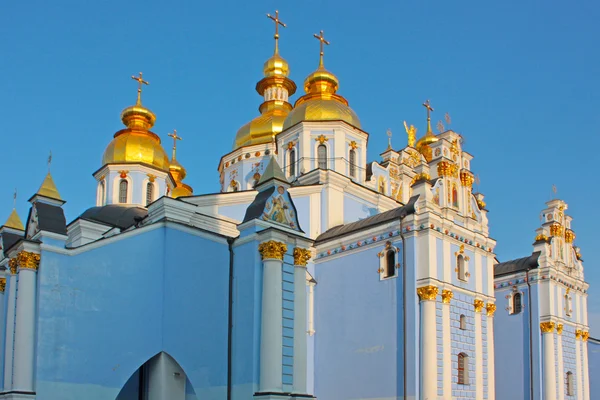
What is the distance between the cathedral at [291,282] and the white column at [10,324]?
0.17ft

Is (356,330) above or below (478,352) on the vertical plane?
above

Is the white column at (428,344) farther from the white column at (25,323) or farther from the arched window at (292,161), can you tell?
the white column at (25,323)

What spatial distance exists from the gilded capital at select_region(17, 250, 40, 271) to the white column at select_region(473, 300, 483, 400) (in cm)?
1214

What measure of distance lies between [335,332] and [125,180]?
1074cm

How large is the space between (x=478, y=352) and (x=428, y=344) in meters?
2.49

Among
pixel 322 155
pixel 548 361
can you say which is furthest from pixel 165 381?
pixel 548 361

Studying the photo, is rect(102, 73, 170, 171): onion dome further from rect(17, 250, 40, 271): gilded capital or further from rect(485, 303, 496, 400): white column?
rect(17, 250, 40, 271): gilded capital

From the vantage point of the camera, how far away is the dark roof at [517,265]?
25.5 metres

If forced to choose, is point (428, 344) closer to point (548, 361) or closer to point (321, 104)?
point (548, 361)

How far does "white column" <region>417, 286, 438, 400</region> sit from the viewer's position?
752 inches

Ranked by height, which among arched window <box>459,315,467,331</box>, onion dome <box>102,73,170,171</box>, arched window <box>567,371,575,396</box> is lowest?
arched window <box>567,371,575,396</box>

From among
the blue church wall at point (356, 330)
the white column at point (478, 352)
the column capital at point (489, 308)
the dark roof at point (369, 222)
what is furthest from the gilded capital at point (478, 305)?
the dark roof at point (369, 222)

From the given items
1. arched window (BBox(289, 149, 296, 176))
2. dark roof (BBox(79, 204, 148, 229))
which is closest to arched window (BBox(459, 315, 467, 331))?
arched window (BBox(289, 149, 296, 176))

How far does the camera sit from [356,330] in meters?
21.1
